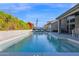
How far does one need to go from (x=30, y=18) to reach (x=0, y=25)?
5.05 metres

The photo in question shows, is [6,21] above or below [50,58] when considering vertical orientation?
above

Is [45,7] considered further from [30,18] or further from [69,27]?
[69,27]

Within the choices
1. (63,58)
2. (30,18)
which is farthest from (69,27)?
(63,58)

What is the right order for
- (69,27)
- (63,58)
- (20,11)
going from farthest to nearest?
(69,27)
(20,11)
(63,58)

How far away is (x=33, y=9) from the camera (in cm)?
1073

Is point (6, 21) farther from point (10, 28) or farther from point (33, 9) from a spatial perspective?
point (33, 9)

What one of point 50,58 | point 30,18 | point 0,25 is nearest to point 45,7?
point 30,18

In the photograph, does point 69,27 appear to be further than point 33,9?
Yes

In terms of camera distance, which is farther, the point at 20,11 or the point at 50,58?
the point at 20,11

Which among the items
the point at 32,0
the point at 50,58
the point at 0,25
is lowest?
the point at 50,58

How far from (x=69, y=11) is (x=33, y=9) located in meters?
3.72

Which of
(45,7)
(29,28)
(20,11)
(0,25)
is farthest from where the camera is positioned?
(29,28)

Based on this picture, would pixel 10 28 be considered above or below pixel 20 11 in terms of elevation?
below

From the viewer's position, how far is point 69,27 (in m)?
17.8
